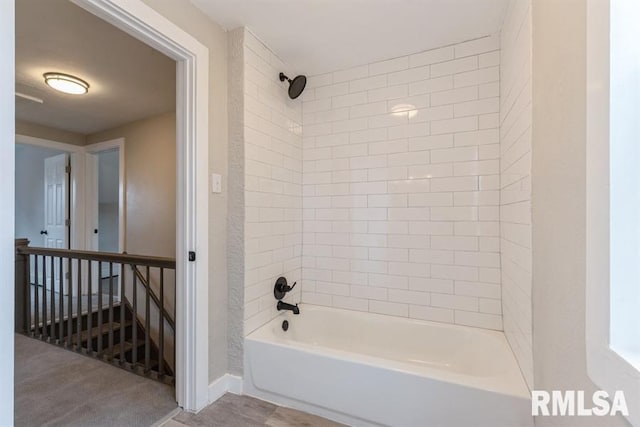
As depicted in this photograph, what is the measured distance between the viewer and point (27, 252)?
2764 mm

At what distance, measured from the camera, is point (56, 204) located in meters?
3.76

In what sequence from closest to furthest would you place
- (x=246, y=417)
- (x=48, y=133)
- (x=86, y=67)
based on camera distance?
(x=246, y=417) < (x=86, y=67) < (x=48, y=133)

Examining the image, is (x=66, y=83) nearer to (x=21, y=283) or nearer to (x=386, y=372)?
(x=21, y=283)

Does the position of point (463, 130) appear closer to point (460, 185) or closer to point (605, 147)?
point (460, 185)

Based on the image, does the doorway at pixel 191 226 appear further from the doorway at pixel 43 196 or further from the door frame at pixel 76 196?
the doorway at pixel 43 196

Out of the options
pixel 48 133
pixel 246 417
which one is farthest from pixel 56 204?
pixel 246 417

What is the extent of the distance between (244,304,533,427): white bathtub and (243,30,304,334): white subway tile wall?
30cm

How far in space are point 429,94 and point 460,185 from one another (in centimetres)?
69

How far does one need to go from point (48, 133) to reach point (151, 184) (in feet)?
5.07

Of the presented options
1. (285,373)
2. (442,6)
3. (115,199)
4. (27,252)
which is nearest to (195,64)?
(442,6)

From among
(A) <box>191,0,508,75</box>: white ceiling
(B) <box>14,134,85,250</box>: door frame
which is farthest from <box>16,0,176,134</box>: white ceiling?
(A) <box>191,0,508,75</box>: white ceiling

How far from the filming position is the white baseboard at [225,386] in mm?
1660

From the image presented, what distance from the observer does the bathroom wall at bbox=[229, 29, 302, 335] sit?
175 centimetres

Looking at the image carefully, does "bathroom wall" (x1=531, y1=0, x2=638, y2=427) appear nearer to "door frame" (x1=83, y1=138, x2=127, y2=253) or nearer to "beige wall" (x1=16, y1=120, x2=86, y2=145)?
"door frame" (x1=83, y1=138, x2=127, y2=253)
